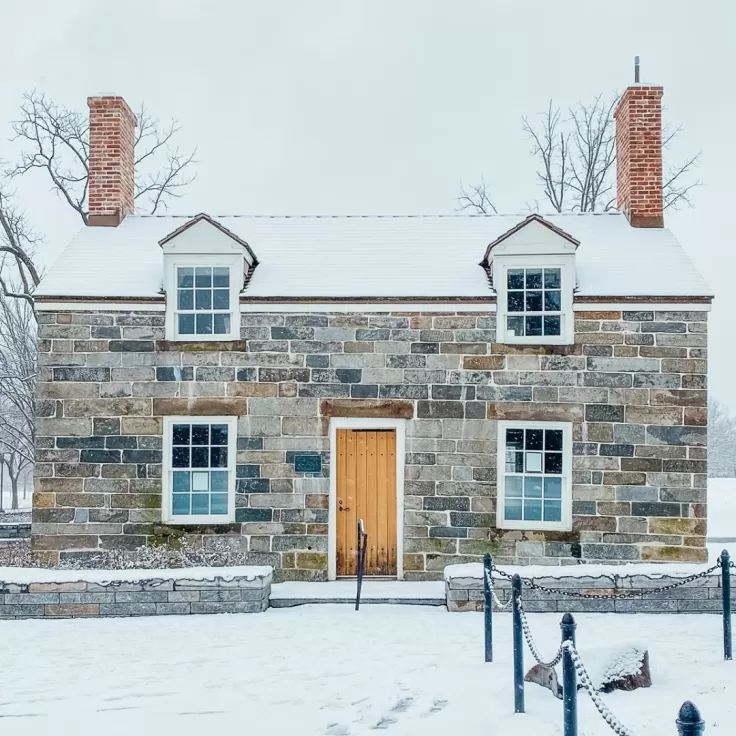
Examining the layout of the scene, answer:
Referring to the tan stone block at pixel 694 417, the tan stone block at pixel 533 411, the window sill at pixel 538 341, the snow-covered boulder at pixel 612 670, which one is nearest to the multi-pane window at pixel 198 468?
the tan stone block at pixel 533 411

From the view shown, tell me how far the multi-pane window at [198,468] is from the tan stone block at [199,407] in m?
0.13

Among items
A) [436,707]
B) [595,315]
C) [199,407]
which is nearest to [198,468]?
[199,407]

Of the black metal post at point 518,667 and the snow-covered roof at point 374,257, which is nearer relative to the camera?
the black metal post at point 518,667

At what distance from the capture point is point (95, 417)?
1144cm

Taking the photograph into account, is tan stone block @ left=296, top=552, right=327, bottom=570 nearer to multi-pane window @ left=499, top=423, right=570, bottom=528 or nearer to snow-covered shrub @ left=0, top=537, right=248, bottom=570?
snow-covered shrub @ left=0, top=537, right=248, bottom=570

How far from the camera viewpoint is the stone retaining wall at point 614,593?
9602 millimetres

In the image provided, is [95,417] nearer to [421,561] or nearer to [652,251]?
[421,561]

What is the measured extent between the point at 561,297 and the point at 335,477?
4324 mm

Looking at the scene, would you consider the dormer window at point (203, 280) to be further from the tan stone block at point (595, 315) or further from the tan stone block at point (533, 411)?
the tan stone block at point (595, 315)

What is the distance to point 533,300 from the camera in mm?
11633

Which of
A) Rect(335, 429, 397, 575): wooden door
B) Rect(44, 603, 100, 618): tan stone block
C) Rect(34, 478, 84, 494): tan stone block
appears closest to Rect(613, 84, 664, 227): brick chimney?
Rect(335, 429, 397, 575): wooden door

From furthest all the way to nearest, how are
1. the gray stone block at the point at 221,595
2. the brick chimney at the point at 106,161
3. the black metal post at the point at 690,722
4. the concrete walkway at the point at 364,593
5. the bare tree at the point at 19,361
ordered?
the bare tree at the point at 19,361, the brick chimney at the point at 106,161, the concrete walkway at the point at 364,593, the gray stone block at the point at 221,595, the black metal post at the point at 690,722

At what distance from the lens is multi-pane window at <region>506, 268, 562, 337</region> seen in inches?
456

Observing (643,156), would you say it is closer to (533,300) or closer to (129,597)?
(533,300)
